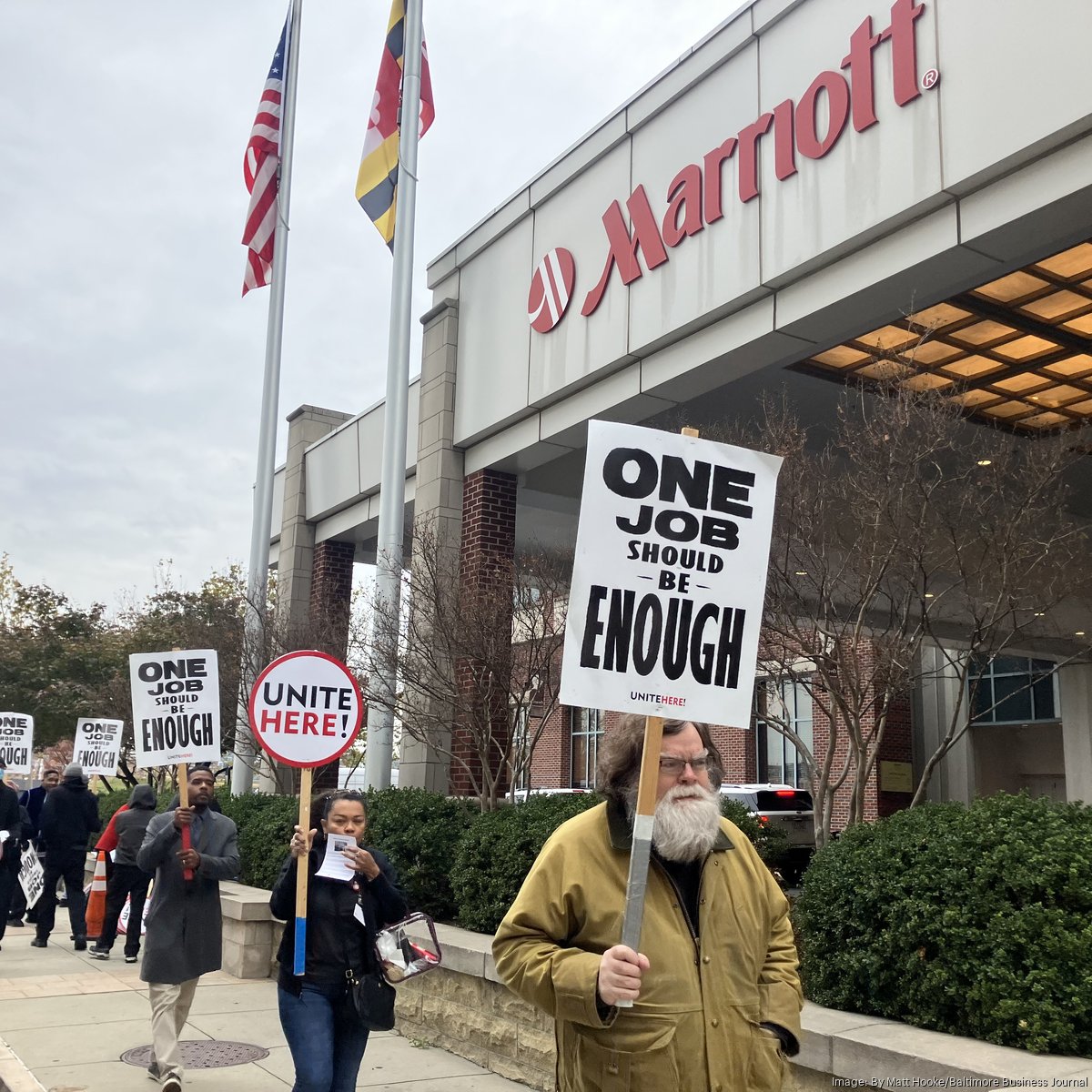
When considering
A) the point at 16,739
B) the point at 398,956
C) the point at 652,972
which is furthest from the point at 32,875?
the point at 652,972

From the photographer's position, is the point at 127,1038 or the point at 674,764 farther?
the point at 127,1038

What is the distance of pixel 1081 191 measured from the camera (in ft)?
25.4

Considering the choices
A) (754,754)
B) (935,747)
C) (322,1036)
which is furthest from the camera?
(754,754)

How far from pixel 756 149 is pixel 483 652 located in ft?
17.3

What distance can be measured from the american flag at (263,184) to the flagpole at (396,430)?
3.83m

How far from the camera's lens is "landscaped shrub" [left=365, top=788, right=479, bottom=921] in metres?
9.61

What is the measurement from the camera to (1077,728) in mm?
23781

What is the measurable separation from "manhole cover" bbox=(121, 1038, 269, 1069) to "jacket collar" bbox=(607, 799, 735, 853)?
5212mm

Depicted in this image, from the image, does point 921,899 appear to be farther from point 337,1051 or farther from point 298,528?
point 298,528

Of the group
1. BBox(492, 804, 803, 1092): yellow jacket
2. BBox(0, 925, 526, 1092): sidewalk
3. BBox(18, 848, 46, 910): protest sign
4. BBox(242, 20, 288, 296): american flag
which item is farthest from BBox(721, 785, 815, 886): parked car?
BBox(492, 804, 803, 1092): yellow jacket

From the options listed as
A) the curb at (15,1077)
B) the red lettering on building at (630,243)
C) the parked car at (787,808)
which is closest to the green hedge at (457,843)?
the curb at (15,1077)

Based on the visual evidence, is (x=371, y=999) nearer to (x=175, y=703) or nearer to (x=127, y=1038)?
(x=175, y=703)

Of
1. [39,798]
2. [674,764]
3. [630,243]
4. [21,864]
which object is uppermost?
[630,243]

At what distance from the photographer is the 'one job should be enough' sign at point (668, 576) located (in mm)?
3426
